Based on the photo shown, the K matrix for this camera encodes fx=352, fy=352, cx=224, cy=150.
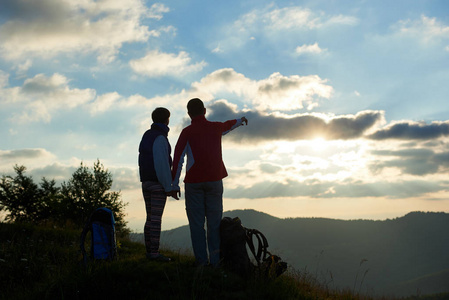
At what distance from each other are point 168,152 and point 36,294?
3.35 m

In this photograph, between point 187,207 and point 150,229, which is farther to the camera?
point 150,229

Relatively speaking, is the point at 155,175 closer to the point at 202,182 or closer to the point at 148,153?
the point at 148,153

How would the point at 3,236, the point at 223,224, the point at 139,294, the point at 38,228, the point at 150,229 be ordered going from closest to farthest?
1. the point at 139,294
2. the point at 223,224
3. the point at 150,229
4. the point at 3,236
5. the point at 38,228

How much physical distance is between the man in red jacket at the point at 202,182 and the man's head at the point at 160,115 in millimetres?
866

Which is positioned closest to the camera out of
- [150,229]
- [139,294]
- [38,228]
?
[139,294]

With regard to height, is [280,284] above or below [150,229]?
below

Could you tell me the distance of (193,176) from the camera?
21.6ft

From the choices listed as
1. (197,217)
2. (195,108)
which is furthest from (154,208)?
(195,108)

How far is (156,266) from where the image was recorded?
19.6 feet

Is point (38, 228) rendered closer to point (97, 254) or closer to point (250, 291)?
point (97, 254)

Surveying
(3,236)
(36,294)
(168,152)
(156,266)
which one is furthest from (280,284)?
(3,236)

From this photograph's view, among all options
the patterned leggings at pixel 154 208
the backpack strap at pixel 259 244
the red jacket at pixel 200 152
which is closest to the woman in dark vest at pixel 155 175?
the patterned leggings at pixel 154 208

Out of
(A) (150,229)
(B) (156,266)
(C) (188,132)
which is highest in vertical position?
(C) (188,132)

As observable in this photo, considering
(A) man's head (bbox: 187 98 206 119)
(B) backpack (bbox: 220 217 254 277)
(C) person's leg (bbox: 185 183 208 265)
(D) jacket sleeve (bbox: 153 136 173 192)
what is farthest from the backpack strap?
(A) man's head (bbox: 187 98 206 119)
